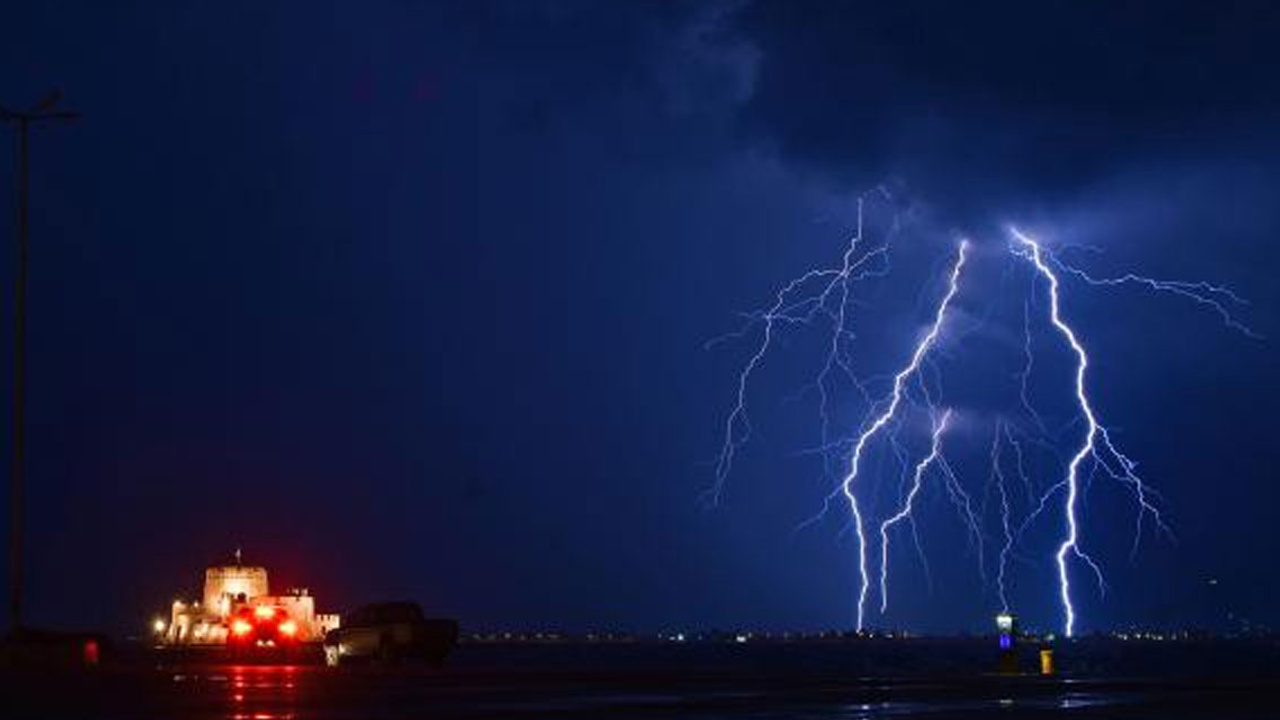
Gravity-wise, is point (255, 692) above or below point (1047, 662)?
above

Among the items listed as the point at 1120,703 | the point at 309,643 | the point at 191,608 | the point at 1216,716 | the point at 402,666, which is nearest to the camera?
the point at 1216,716

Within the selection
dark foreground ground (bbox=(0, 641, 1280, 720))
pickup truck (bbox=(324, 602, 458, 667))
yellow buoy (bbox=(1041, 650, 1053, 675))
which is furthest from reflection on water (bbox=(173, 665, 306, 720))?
yellow buoy (bbox=(1041, 650, 1053, 675))

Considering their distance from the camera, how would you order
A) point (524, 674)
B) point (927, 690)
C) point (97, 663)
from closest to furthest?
point (927, 690) → point (524, 674) → point (97, 663)

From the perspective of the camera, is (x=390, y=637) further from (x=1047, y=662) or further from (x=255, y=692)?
(x=255, y=692)

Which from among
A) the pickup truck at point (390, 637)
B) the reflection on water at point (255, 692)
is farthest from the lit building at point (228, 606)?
the reflection on water at point (255, 692)

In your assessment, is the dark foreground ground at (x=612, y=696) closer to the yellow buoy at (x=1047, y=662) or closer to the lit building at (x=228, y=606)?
the yellow buoy at (x=1047, y=662)

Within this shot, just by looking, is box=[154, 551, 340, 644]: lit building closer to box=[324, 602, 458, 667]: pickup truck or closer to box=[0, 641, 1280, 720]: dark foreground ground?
box=[324, 602, 458, 667]: pickup truck

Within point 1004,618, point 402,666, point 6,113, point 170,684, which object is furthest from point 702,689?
point 6,113

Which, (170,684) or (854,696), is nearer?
(854,696)

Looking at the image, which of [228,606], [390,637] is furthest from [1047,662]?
[228,606]

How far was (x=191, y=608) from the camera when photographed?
93.1 metres

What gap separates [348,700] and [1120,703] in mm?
11796

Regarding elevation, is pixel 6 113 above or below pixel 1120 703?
above

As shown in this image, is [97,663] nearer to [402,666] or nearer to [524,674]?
[402,666]
